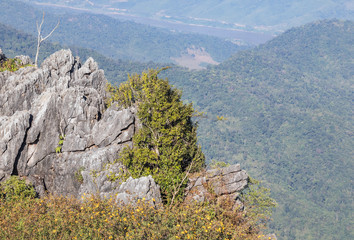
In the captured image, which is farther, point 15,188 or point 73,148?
point 73,148

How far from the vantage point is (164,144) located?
2258 centimetres

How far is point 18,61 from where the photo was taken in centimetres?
3972

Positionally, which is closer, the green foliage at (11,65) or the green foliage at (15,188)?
the green foliage at (15,188)

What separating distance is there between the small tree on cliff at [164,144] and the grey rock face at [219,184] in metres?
0.69

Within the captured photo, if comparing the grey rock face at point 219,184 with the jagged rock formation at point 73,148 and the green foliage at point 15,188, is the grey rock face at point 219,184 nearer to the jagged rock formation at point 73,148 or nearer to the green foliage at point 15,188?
the jagged rock formation at point 73,148

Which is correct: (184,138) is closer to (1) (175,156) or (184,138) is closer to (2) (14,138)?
(1) (175,156)

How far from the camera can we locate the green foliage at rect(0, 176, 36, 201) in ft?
73.0

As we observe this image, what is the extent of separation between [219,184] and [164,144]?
420 cm

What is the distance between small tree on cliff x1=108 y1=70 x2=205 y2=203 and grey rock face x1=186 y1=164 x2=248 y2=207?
69cm

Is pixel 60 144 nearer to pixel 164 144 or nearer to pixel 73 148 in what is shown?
pixel 73 148

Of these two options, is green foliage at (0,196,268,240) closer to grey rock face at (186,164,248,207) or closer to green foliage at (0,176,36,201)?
grey rock face at (186,164,248,207)

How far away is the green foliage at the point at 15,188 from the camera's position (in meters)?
22.3

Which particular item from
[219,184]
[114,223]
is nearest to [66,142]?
[219,184]

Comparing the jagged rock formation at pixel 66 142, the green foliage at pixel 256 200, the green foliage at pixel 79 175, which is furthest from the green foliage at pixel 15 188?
the green foliage at pixel 256 200
